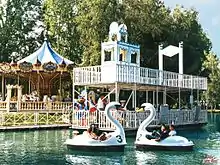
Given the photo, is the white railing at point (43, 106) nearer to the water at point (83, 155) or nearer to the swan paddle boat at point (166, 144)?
the water at point (83, 155)

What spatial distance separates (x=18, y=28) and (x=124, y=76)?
3143 cm

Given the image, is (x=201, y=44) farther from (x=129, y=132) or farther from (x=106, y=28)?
(x=129, y=132)

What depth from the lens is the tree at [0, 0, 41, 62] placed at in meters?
53.4

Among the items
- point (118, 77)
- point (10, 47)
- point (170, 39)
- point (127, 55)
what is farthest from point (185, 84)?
point (10, 47)

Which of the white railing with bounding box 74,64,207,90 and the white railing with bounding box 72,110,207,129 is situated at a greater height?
Answer: the white railing with bounding box 74,64,207,90

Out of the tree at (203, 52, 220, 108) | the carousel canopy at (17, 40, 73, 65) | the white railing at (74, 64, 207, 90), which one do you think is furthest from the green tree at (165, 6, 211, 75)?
the tree at (203, 52, 220, 108)

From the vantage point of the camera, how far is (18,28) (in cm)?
5412

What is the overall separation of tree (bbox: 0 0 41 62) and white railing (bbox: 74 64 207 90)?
27.5 m

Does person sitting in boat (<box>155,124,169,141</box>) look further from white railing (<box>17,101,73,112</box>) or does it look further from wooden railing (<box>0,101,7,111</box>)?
wooden railing (<box>0,101,7,111</box>)

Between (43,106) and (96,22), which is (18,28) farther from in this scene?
(43,106)

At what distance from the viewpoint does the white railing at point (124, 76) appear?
25.6 meters

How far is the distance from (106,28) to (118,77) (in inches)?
576

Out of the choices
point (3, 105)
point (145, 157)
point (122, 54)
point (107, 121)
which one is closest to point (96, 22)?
point (3, 105)

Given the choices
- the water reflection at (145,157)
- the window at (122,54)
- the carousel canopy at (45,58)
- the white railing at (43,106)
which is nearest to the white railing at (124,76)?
the window at (122,54)
